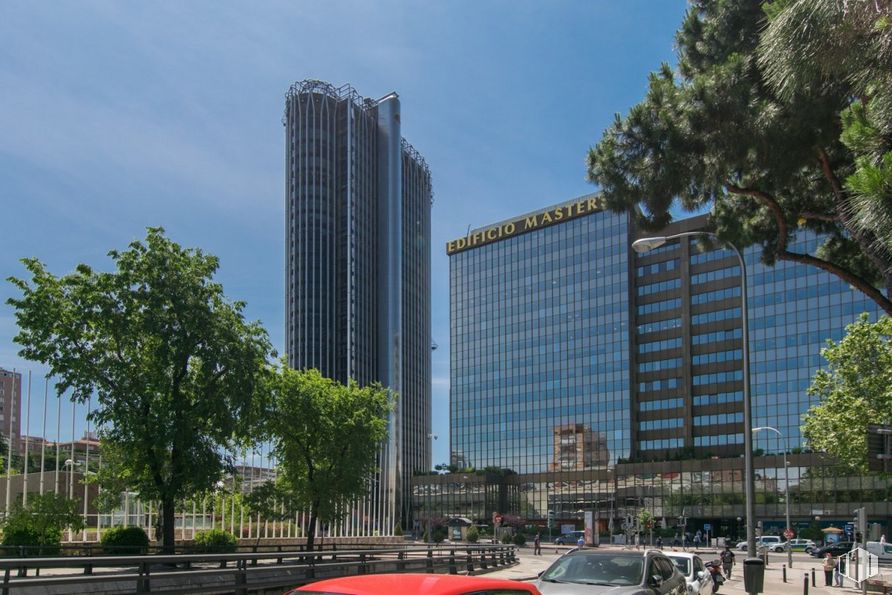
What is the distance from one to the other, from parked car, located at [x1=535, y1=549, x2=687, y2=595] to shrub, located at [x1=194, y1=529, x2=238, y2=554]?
21695 mm

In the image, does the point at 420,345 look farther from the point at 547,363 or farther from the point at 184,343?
the point at 184,343

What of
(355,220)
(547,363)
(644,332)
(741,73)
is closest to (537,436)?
(547,363)

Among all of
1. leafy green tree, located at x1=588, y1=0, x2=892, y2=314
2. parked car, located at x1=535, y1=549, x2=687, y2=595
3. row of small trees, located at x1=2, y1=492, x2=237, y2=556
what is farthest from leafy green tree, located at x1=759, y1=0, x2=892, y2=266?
row of small trees, located at x1=2, y1=492, x2=237, y2=556

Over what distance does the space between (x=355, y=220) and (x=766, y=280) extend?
7240 cm

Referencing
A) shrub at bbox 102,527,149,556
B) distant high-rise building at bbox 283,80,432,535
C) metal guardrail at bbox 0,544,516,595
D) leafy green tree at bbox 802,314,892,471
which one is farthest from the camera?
distant high-rise building at bbox 283,80,432,535

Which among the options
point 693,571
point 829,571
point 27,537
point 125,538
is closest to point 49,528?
point 27,537

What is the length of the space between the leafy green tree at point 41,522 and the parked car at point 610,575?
1910 cm

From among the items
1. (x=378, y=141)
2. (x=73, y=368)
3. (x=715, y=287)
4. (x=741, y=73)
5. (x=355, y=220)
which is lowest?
(x=73, y=368)

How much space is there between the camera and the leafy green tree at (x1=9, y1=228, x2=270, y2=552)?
99.1 feet

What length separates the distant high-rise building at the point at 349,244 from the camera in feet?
493

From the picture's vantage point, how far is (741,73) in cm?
1797

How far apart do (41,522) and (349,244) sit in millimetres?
124733

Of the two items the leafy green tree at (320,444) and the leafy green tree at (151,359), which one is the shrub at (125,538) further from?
the leafy green tree at (320,444)

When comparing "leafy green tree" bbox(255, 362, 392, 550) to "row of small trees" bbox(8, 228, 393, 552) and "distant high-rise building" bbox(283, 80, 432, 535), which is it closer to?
"row of small trees" bbox(8, 228, 393, 552)
